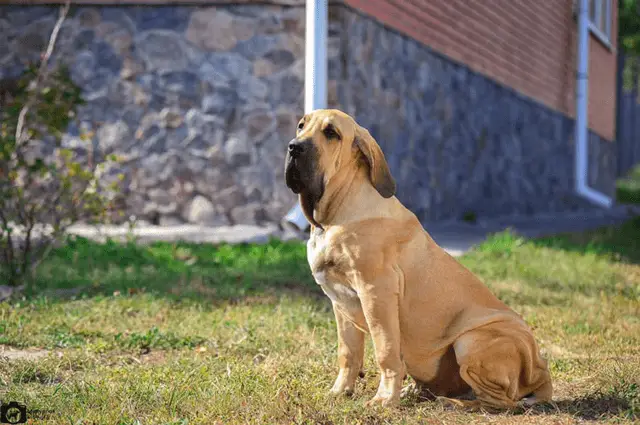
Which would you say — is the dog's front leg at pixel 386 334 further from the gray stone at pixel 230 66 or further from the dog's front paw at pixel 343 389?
the gray stone at pixel 230 66

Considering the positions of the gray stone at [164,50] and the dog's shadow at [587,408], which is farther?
the gray stone at [164,50]

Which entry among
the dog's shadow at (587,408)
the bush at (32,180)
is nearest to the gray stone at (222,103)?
the bush at (32,180)

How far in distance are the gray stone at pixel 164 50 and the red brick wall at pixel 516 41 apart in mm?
2084

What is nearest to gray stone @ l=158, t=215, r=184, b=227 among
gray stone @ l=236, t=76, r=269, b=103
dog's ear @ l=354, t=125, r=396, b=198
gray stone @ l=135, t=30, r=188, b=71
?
gray stone @ l=236, t=76, r=269, b=103

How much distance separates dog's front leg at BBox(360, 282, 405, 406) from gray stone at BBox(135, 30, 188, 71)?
21.0 ft

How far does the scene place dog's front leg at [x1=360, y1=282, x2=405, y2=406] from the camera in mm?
3193

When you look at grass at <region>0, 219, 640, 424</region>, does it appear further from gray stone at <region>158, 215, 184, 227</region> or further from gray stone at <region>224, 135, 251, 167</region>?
gray stone at <region>224, 135, 251, 167</region>

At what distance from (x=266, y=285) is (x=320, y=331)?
1473mm

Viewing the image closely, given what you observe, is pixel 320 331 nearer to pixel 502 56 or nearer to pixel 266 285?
pixel 266 285

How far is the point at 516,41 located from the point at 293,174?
11200 millimetres

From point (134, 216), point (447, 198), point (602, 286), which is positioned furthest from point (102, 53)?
point (602, 286)

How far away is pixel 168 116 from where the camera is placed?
904cm

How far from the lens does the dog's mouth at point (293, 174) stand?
10.5ft

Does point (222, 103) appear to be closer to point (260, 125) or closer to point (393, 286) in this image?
point (260, 125)
